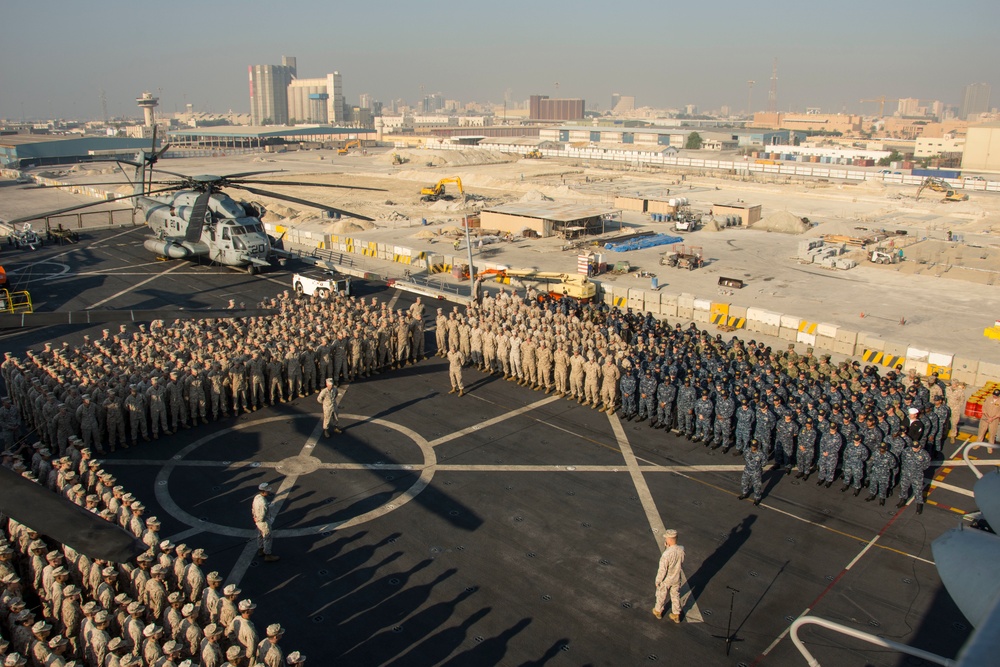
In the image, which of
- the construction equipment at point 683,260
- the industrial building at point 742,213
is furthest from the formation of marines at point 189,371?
the industrial building at point 742,213

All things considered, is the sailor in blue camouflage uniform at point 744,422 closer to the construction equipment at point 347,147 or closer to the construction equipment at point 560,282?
the construction equipment at point 560,282

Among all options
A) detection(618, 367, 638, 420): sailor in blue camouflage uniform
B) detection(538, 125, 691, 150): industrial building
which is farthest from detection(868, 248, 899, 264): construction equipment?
detection(538, 125, 691, 150): industrial building

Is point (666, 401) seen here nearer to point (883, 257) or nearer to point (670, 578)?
point (670, 578)

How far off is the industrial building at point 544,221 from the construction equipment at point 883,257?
17.3 meters

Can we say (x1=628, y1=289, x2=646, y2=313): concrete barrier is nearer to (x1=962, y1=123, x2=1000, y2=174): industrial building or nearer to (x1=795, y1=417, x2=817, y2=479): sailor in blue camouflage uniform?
(x1=795, y1=417, x2=817, y2=479): sailor in blue camouflage uniform

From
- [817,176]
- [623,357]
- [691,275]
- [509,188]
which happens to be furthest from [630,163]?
[623,357]

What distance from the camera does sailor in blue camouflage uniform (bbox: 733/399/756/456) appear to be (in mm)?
17156

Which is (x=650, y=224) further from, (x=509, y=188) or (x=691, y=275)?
(x=509, y=188)

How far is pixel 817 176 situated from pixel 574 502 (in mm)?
96119

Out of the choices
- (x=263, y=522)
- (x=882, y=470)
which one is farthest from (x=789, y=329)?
(x=263, y=522)

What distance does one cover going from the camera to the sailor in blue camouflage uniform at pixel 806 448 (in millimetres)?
16188

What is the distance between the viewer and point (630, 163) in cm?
11750

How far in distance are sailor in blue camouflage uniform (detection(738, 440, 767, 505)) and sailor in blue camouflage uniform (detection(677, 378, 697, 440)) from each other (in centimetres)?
308

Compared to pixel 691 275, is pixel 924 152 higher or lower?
higher
